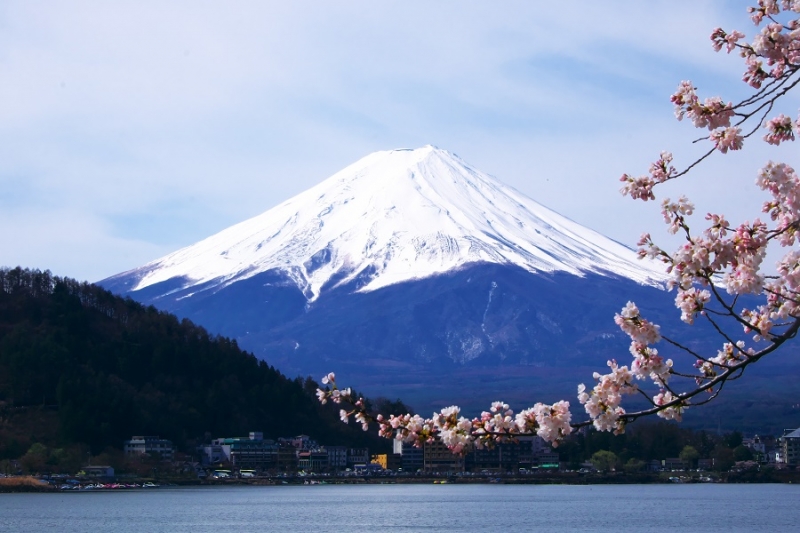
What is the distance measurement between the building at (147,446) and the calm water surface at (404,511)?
3.27 metres

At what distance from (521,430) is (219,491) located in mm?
71431

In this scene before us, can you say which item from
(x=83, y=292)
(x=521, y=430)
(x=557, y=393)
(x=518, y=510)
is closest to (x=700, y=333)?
(x=557, y=393)

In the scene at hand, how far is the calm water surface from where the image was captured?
42094 millimetres

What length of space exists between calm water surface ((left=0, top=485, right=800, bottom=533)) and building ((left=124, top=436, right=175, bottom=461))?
3.27 metres

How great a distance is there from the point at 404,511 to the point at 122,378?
36.9 metres

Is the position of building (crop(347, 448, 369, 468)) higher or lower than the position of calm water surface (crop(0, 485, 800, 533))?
higher

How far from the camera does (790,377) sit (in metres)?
162

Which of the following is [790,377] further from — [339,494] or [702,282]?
[702,282]

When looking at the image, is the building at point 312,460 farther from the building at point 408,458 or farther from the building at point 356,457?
the building at point 408,458

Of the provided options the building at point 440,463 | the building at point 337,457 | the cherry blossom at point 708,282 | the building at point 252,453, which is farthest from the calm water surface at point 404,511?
the cherry blossom at point 708,282

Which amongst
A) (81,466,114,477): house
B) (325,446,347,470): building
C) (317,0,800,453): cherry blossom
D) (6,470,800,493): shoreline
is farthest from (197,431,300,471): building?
(317,0,800,453): cherry blossom

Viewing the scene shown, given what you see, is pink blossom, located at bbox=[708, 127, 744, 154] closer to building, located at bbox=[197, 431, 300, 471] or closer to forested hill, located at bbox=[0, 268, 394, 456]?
forested hill, located at bbox=[0, 268, 394, 456]

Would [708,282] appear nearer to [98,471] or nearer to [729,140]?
[729,140]

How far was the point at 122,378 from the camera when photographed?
8388 centimetres
